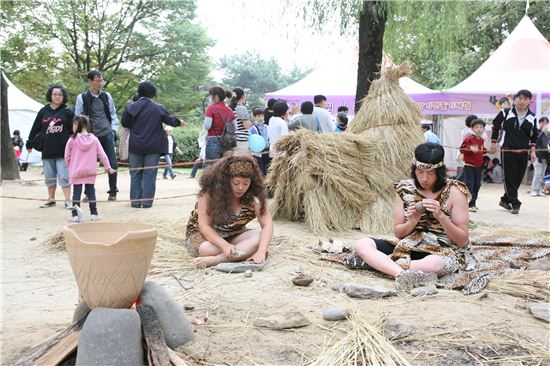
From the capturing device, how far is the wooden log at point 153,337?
2.33m

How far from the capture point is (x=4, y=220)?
6738 millimetres

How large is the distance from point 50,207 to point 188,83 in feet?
59.6

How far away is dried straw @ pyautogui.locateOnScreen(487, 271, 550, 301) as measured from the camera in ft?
12.0

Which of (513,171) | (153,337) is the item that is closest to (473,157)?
(513,171)

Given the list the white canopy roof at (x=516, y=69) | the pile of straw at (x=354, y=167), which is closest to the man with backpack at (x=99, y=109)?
the pile of straw at (x=354, y=167)

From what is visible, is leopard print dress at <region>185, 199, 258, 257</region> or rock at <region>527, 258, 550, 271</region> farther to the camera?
leopard print dress at <region>185, 199, 258, 257</region>

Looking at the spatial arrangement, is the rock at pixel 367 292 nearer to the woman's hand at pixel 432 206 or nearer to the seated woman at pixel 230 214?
the woman's hand at pixel 432 206

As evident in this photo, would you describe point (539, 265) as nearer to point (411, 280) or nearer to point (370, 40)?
point (411, 280)

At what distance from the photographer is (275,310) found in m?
3.33

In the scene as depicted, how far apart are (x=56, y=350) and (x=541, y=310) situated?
8.35 feet

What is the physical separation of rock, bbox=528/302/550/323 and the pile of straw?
115 inches

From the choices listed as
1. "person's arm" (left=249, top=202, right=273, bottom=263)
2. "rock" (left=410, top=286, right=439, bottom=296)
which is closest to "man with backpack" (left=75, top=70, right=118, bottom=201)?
"person's arm" (left=249, top=202, right=273, bottom=263)

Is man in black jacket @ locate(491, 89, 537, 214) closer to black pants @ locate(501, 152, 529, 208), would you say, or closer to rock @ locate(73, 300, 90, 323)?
black pants @ locate(501, 152, 529, 208)

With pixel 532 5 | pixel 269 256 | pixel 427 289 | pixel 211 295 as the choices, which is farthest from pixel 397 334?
pixel 532 5
